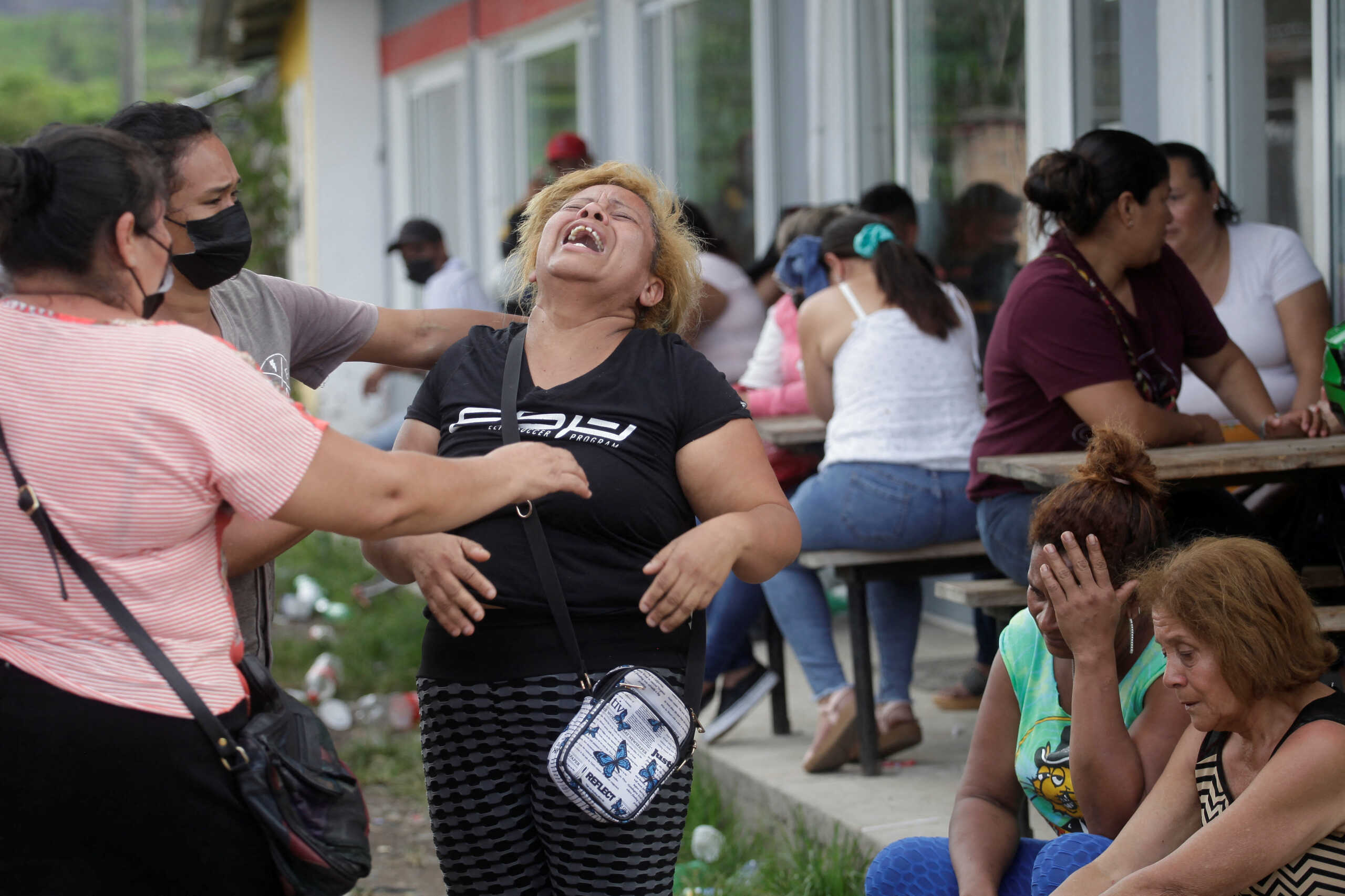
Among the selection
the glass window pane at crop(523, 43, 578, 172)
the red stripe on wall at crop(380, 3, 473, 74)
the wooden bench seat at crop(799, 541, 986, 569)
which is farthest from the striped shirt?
the red stripe on wall at crop(380, 3, 473, 74)

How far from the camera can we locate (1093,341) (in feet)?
11.0

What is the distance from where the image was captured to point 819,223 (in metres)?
5.06

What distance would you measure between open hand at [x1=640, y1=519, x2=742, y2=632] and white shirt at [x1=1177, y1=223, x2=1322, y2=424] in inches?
95.2

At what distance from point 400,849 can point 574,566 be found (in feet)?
8.42

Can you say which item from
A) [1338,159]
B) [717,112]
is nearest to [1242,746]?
[1338,159]

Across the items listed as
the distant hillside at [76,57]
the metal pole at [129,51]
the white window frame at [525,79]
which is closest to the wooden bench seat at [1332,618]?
the white window frame at [525,79]

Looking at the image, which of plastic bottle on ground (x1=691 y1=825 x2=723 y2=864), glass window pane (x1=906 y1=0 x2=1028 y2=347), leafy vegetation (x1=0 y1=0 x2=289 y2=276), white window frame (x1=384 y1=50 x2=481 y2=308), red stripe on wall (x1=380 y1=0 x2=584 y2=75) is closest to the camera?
plastic bottle on ground (x1=691 y1=825 x2=723 y2=864)

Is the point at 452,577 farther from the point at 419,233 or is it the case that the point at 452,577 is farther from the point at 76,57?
the point at 76,57

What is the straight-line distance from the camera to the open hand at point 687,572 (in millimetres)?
2170

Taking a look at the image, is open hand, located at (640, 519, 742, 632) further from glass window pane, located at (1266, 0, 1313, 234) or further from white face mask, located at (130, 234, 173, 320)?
glass window pane, located at (1266, 0, 1313, 234)

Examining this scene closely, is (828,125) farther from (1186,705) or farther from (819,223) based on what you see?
(1186,705)

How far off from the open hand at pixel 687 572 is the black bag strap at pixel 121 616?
633mm

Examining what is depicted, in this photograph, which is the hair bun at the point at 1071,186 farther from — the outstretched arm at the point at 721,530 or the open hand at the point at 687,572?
the open hand at the point at 687,572

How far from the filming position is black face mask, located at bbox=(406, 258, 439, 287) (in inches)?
318
